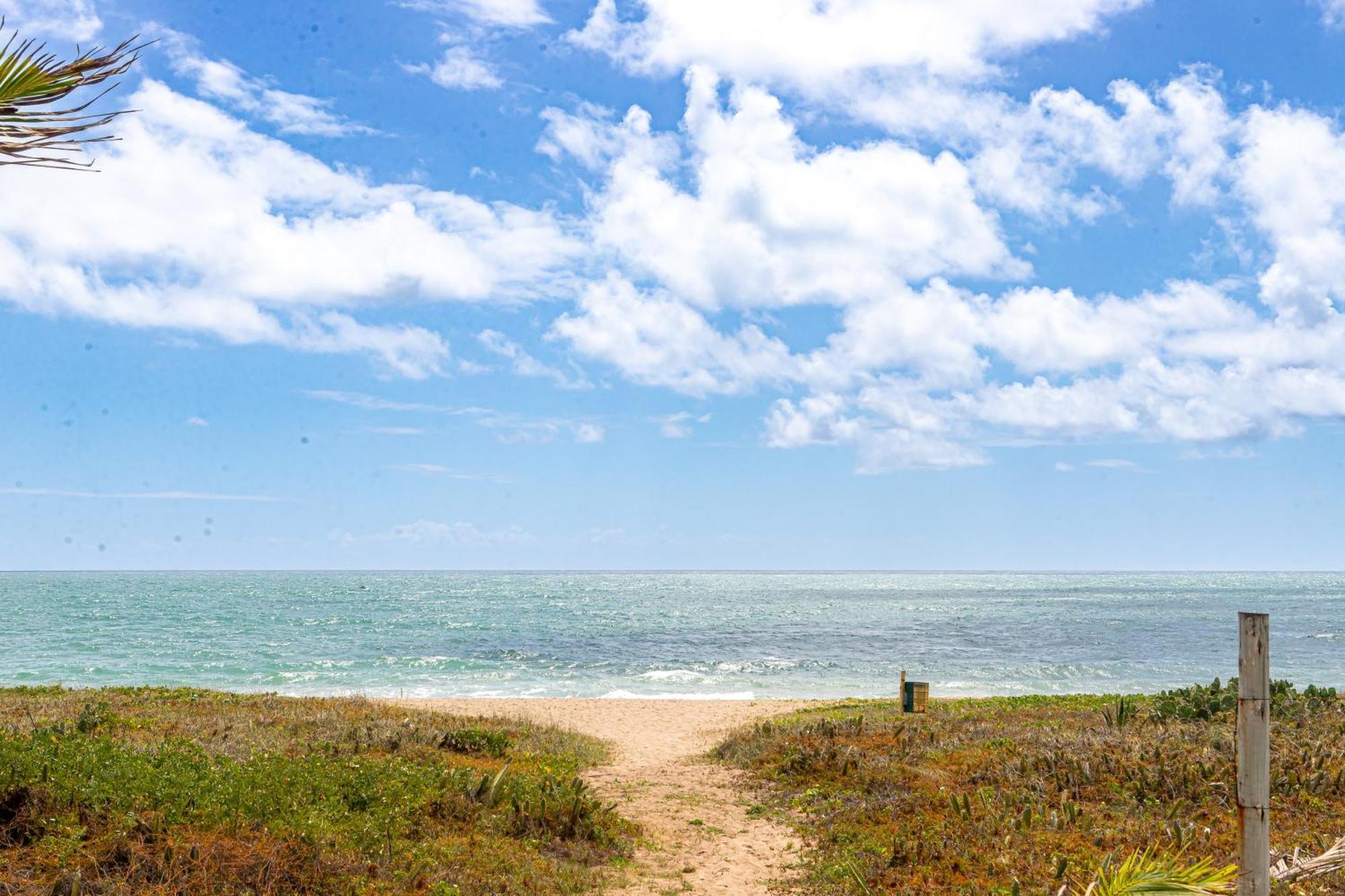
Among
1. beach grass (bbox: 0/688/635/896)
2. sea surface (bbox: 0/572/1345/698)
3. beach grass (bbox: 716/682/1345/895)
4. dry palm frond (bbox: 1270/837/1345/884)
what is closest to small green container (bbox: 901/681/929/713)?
beach grass (bbox: 716/682/1345/895)

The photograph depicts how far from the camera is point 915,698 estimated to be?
76.5 ft

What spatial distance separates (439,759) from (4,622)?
82856 mm

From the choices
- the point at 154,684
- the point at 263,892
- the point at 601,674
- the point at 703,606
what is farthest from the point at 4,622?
the point at 263,892

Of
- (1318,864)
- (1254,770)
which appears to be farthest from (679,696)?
(1318,864)

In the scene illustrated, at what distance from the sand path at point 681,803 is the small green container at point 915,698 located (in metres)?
4.40

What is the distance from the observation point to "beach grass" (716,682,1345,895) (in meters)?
9.93

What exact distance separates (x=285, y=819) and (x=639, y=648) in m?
47.2

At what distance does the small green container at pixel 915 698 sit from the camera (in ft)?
75.7

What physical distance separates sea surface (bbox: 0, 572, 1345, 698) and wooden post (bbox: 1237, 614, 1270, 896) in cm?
3138

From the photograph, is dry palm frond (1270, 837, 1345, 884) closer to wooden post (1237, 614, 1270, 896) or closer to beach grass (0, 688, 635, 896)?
wooden post (1237, 614, 1270, 896)

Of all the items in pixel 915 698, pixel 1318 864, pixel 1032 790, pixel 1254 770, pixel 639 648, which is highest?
pixel 1254 770

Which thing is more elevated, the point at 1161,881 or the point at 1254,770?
the point at 1254,770

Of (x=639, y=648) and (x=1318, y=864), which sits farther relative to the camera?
(x=639, y=648)

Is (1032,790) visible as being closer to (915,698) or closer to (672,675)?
(915,698)
